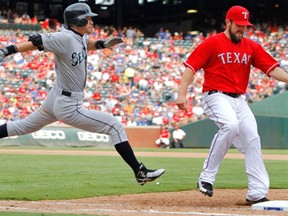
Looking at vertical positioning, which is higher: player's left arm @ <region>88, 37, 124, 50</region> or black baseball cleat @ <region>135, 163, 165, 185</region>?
player's left arm @ <region>88, 37, 124, 50</region>

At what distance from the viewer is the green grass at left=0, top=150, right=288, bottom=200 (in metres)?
8.47

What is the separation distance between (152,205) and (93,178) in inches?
138

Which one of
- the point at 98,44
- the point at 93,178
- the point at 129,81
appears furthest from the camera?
the point at 129,81

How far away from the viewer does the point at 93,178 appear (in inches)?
416

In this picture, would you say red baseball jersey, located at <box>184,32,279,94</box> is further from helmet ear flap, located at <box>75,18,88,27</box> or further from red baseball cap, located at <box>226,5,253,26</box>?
helmet ear flap, located at <box>75,18,88,27</box>

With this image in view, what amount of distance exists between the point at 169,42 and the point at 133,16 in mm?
9037

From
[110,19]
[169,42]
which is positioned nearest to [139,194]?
[169,42]

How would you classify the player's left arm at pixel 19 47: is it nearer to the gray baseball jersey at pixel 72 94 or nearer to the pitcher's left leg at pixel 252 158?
the gray baseball jersey at pixel 72 94

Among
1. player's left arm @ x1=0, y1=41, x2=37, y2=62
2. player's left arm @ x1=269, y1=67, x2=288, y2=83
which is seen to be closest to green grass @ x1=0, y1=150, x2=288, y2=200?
player's left arm @ x1=0, y1=41, x2=37, y2=62

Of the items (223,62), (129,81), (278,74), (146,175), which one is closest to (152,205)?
(146,175)

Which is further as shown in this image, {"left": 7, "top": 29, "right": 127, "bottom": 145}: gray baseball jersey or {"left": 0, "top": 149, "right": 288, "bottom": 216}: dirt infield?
{"left": 7, "top": 29, "right": 127, "bottom": 145}: gray baseball jersey

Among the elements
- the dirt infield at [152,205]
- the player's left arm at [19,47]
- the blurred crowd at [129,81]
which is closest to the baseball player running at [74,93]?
the player's left arm at [19,47]

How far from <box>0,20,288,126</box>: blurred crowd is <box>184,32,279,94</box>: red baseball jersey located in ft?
53.8

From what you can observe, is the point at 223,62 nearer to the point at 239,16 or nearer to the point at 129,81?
the point at 239,16
